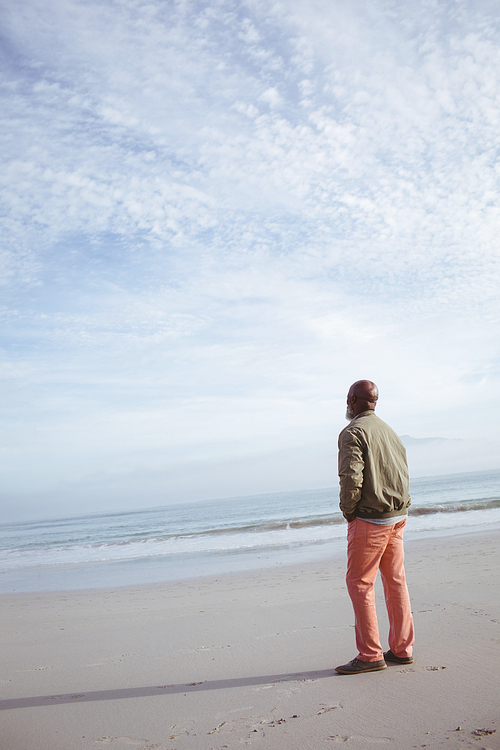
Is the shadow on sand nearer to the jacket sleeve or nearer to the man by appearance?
the man

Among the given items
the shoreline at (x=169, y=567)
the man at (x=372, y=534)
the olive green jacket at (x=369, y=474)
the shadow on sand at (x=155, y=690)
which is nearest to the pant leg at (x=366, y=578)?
the man at (x=372, y=534)

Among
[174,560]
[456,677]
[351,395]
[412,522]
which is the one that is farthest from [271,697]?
[412,522]

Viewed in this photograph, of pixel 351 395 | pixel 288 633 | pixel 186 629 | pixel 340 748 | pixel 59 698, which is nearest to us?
pixel 340 748

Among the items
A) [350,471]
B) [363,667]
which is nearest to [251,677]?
[363,667]

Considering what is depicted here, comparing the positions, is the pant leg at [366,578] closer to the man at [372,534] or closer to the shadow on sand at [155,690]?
the man at [372,534]

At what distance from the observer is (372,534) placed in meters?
3.13

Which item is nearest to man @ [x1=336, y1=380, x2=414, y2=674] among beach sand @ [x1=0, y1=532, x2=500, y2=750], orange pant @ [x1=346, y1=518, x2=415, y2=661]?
orange pant @ [x1=346, y1=518, x2=415, y2=661]

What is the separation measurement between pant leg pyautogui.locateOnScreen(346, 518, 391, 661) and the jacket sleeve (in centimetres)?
15

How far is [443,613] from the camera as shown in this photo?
4594 mm

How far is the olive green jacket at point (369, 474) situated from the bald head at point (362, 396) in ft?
0.54

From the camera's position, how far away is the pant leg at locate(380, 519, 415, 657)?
320 centimetres

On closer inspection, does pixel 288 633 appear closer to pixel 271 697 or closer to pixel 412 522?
pixel 271 697

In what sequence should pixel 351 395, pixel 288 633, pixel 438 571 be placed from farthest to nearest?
pixel 438 571 → pixel 288 633 → pixel 351 395

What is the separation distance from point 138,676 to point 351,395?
2690mm
